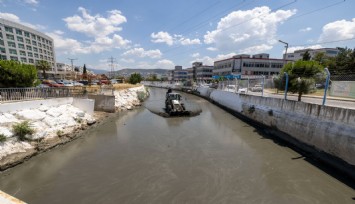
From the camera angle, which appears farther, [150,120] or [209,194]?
[150,120]

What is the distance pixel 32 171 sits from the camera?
8367 mm

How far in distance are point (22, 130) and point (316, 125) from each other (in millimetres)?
16770

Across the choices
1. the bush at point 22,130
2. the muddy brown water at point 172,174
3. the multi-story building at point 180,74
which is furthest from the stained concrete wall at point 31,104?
the multi-story building at point 180,74

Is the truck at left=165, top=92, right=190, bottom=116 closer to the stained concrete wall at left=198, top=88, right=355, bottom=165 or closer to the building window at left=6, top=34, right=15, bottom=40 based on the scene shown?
the stained concrete wall at left=198, top=88, right=355, bottom=165

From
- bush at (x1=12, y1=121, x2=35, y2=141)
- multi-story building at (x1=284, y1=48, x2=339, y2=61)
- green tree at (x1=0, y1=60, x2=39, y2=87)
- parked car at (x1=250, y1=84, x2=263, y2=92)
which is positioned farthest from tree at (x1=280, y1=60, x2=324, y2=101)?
multi-story building at (x1=284, y1=48, x2=339, y2=61)

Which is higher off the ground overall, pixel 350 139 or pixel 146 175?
pixel 350 139

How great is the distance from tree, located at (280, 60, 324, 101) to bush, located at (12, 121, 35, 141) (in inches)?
701

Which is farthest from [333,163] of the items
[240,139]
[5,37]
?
[5,37]

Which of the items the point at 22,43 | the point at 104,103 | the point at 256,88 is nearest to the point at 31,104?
the point at 104,103

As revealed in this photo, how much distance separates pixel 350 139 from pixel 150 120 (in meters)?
15.5

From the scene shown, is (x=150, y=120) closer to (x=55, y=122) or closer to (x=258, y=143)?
(x=55, y=122)

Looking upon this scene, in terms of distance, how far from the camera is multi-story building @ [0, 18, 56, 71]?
57688 mm

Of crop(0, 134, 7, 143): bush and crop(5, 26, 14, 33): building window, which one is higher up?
crop(5, 26, 14, 33): building window

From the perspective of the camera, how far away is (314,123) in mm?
9797
